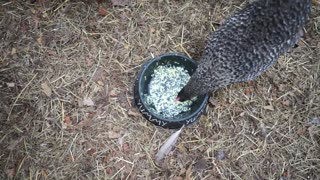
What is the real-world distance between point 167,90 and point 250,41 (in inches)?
39.1

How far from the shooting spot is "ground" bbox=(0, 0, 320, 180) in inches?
144

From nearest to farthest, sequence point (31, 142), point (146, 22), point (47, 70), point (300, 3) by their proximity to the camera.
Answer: point (300, 3)
point (31, 142)
point (47, 70)
point (146, 22)

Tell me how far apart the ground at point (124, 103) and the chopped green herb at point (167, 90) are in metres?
0.18

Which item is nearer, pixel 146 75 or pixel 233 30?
pixel 233 30

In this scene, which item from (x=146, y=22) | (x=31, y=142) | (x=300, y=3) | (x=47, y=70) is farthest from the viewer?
(x=146, y=22)

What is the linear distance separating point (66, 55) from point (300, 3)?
7.14 ft

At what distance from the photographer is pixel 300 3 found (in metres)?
3.24

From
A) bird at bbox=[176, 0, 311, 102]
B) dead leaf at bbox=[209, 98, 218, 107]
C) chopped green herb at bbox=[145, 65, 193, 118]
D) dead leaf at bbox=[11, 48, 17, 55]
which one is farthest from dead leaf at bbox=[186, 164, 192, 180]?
dead leaf at bbox=[11, 48, 17, 55]

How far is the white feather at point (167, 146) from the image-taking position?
373 centimetres

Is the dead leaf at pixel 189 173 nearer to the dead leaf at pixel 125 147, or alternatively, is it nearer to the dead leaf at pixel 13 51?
the dead leaf at pixel 125 147

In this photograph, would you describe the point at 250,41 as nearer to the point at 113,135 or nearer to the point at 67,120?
the point at 113,135

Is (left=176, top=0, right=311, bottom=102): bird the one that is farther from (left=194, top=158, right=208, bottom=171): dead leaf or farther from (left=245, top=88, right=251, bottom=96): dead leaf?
(left=194, top=158, right=208, bottom=171): dead leaf

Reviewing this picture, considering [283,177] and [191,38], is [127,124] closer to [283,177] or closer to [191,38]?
[191,38]

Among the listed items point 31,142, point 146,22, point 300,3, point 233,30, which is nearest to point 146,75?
point 146,22
